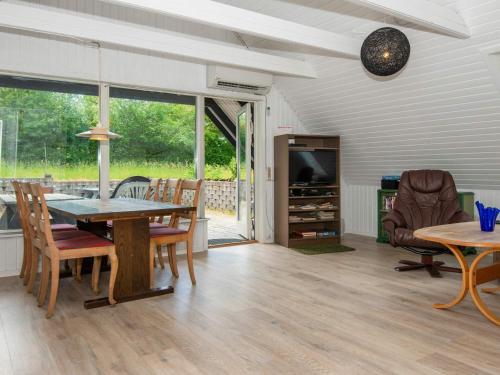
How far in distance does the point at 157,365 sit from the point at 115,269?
1150mm

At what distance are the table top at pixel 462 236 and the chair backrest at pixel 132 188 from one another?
10.9 ft

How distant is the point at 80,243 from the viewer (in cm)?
316

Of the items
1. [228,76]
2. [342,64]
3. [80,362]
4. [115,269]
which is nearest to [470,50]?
[342,64]

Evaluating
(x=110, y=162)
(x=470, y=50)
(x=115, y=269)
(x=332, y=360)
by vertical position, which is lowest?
(x=332, y=360)

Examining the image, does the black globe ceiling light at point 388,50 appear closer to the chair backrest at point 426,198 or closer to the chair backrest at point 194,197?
the chair backrest at point 426,198

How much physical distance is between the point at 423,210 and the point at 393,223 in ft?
1.70

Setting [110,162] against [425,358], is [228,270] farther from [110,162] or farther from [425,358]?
[425,358]

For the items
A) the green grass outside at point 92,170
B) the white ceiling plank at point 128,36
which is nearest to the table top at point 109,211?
the green grass outside at point 92,170

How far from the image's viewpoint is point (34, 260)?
3527 millimetres

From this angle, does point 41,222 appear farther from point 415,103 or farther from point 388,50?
point 415,103

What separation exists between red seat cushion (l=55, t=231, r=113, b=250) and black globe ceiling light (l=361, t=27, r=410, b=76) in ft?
8.90

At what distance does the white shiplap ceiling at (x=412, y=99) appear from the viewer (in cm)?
383

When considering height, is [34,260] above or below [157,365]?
above

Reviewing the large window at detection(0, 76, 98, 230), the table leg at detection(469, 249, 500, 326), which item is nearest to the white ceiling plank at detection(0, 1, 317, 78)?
the large window at detection(0, 76, 98, 230)
